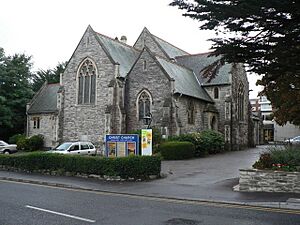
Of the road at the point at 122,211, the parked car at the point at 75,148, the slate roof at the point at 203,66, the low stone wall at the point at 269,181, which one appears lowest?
the road at the point at 122,211

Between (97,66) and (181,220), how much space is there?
30.2 metres

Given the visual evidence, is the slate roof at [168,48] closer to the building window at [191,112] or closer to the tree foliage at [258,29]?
the building window at [191,112]

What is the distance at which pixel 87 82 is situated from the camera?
37938 mm

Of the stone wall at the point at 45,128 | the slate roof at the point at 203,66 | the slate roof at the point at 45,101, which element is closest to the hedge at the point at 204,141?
the slate roof at the point at 203,66

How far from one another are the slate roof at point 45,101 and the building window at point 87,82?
18.7 feet

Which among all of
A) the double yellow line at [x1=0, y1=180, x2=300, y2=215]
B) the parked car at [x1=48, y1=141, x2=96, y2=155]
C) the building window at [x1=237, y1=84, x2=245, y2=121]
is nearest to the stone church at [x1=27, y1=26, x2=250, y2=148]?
the building window at [x1=237, y1=84, x2=245, y2=121]

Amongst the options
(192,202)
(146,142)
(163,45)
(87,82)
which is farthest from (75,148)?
(163,45)

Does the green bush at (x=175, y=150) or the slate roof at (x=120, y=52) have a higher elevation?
the slate roof at (x=120, y=52)

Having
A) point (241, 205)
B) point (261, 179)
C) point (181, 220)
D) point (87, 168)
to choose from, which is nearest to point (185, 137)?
point (87, 168)

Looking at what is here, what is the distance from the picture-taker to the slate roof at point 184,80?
34.3 meters

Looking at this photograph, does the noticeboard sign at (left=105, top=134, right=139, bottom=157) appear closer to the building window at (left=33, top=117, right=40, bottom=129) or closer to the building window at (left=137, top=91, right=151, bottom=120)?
the building window at (left=137, top=91, right=151, bottom=120)

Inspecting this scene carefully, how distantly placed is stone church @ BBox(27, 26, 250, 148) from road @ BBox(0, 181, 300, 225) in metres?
20.1

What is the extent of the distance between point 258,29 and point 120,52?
103ft

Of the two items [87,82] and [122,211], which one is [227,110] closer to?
[87,82]
